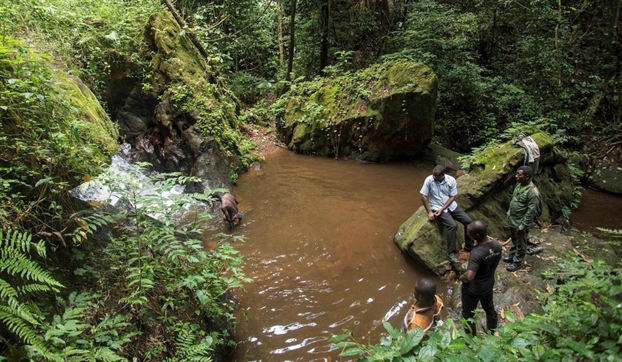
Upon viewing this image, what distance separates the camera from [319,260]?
6.30 meters

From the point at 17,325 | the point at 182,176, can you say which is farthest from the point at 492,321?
the point at 17,325

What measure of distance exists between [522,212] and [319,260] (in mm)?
3380

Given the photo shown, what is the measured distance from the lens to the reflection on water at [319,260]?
477 centimetres

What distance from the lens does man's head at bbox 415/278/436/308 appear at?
3629mm

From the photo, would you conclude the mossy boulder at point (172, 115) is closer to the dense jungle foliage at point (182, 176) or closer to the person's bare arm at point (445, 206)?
the dense jungle foliage at point (182, 176)

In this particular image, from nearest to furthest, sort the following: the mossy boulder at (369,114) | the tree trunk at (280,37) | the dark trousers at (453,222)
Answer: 1. the dark trousers at (453,222)
2. the mossy boulder at (369,114)
3. the tree trunk at (280,37)

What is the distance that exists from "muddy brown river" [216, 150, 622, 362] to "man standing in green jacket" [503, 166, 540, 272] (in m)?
1.35

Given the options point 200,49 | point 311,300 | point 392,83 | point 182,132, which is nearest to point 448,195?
point 311,300

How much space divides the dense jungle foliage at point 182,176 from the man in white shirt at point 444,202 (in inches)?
121

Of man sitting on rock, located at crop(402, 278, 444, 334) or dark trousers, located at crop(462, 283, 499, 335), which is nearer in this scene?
man sitting on rock, located at crop(402, 278, 444, 334)

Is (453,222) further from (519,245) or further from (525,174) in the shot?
(525,174)

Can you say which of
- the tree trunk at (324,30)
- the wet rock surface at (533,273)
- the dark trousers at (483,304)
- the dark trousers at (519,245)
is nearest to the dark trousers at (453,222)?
the wet rock surface at (533,273)

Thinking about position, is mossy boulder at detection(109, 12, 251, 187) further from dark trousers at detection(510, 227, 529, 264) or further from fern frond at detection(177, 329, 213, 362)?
dark trousers at detection(510, 227, 529, 264)

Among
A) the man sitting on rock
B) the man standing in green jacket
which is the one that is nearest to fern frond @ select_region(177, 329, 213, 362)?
the man sitting on rock
